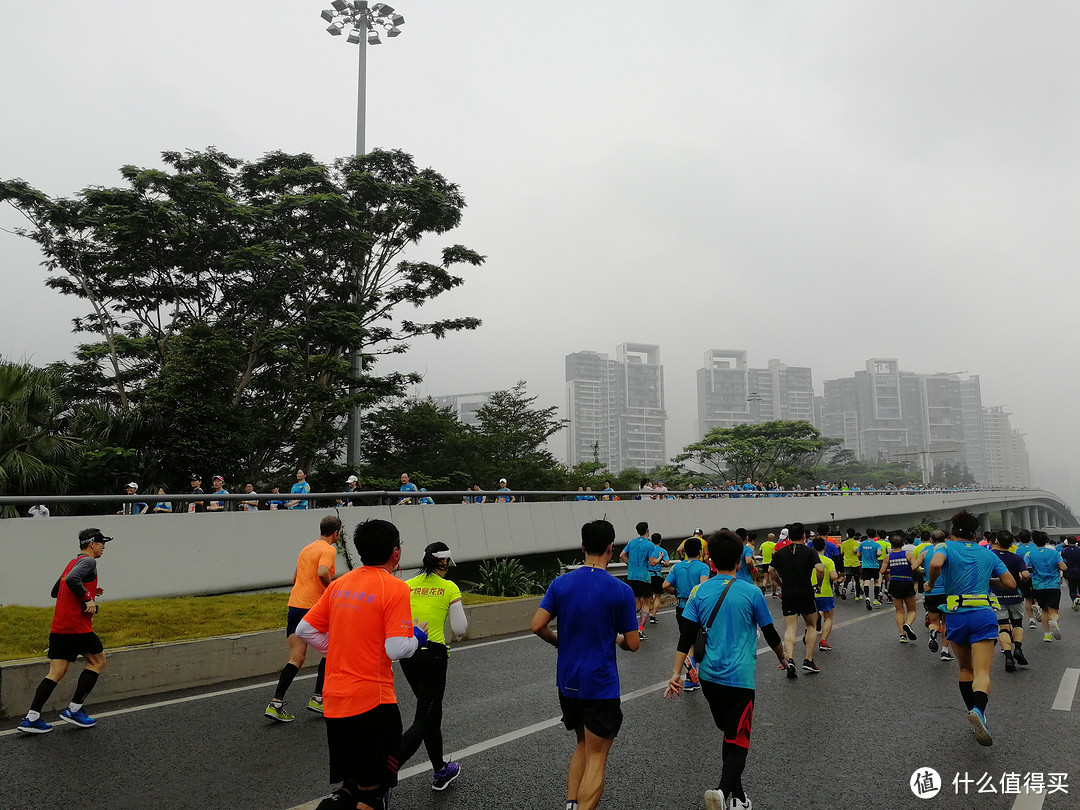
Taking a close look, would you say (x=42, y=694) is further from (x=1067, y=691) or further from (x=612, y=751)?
(x=1067, y=691)

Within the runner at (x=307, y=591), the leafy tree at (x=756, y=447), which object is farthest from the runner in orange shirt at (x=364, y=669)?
the leafy tree at (x=756, y=447)

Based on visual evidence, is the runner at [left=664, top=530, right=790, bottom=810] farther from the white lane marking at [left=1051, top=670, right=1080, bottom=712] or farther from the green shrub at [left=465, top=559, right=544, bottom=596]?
the green shrub at [left=465, top=559, right=544, bottom=596]

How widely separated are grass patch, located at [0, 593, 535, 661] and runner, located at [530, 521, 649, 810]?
6.11 metres

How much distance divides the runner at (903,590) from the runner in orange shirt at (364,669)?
1009 centimetres

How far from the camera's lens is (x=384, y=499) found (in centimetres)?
1634

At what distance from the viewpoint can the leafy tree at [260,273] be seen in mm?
24547

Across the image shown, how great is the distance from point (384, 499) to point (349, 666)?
12660 mm

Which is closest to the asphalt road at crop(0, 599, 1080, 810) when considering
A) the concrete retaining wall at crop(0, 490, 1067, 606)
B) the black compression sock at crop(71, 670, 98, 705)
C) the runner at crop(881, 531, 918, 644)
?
the black compression sock at crop(71, 670, 98, 705)

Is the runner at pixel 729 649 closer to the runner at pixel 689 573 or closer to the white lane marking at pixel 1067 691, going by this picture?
the runner at pixel 689 573

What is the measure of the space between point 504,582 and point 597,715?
1165 centimetres

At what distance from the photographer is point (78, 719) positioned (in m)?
6.61

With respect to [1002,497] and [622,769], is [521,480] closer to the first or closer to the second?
[622,769]

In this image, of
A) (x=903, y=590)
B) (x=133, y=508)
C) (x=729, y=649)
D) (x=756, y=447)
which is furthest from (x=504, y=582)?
(x=756, y=447)

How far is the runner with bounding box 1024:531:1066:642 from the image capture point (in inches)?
471
